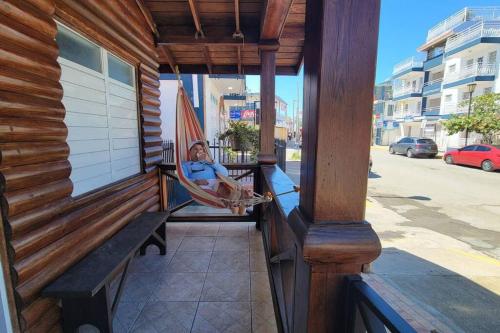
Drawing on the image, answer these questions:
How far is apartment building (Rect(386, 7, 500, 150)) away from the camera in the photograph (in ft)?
50.5

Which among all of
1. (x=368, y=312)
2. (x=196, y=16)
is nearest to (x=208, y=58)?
(x=196, y=16)

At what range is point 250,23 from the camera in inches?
126

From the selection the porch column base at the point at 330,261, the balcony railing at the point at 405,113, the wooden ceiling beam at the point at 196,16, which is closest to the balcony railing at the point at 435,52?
the balcony railing at the point at 405,113

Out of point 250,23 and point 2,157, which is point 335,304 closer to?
point 2,157

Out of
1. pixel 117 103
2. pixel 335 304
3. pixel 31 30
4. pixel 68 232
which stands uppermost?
pixel 31 30

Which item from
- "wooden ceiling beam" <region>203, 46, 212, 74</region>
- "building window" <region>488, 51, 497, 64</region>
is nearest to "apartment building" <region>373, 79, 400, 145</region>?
"building window" <region>488, 51, 497, 64</region>

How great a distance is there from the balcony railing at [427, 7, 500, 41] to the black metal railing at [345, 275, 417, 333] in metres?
23.3

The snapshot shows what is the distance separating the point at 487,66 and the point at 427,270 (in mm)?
18770

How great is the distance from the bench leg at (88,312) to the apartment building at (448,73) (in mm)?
15123

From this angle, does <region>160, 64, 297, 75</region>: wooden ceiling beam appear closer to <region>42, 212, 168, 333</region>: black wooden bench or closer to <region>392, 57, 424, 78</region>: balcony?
<region>42, 212, 168, 333</region>: black wooden bench

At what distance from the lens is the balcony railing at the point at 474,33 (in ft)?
49.4

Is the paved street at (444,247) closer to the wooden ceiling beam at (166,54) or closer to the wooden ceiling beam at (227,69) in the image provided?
the wooden ceiling beam at (227,69)

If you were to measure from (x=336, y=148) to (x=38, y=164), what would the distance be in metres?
1.61

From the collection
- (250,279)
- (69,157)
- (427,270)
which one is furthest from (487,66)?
(69,157)
